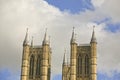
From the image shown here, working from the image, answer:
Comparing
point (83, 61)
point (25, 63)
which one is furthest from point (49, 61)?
point (83, 61)

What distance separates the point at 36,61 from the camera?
83500 millimetres

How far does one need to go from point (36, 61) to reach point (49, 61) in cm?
309

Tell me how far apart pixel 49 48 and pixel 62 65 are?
7364 millimetres

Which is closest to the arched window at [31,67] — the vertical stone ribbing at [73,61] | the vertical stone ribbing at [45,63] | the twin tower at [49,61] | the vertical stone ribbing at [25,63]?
the twin tower at [49,61]

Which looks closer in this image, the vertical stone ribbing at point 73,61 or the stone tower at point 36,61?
the vertical stone ribbing at point 73,61

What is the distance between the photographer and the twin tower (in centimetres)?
7988

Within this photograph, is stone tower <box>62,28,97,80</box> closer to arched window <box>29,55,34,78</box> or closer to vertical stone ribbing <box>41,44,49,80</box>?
vertical stone ribbing <box>41,44,49,80</box>

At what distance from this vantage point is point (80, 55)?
8175 centimetres

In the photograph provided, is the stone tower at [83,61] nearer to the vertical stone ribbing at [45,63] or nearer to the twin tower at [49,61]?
the twin tower at [49,61]

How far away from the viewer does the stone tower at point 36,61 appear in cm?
8144

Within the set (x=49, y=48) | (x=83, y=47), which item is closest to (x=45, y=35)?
(x=49, y=48)

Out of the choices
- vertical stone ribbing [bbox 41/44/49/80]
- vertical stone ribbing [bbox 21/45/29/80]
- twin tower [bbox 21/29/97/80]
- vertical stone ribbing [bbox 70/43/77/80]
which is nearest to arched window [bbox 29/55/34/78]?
twin tower [bbox 21/29/97/80]

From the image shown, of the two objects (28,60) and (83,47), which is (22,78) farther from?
(83,47)

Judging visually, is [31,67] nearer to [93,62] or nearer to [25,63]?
[25,63]
